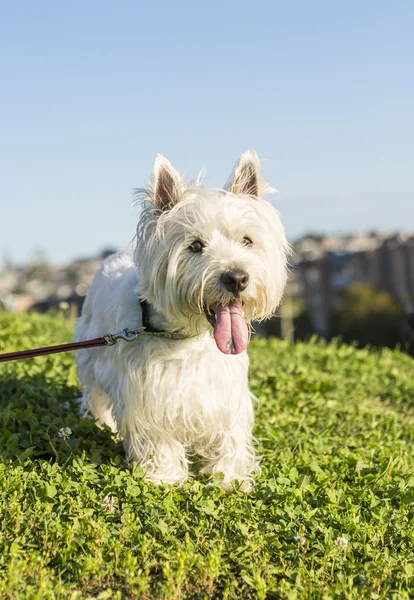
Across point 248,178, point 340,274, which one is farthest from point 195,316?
point 340,274

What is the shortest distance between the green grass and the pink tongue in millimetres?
943

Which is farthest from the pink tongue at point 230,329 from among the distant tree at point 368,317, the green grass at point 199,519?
the distant tree at point 368,317

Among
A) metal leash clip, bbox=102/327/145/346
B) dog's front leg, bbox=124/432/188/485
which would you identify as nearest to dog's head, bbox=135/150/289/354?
metal leash clip, bbox=102/327/145/346

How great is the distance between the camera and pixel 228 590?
367cm

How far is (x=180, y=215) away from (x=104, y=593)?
2213mm

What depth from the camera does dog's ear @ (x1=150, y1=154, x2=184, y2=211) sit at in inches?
182

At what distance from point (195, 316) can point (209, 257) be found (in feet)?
1.34

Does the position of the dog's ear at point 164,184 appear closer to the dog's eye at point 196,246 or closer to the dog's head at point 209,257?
the dog's head at point 209,257

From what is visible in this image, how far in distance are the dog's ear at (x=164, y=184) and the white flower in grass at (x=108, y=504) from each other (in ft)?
5.95

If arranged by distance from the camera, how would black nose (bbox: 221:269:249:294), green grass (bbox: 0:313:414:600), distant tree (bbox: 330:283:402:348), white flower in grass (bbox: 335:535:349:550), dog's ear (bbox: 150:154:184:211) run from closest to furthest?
green grass (bbox: 0:313:414:600) → white flower in grass (bbox: 335:535:349:550) → black nose (bbox: 221:269:249:294) → dog's ear (bbox: 150:154:184:211) → distant tree (bbox: 330:283:402:348)

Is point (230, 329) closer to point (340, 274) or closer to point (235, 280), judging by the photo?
point (235, 280)

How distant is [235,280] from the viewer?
4.29 metres

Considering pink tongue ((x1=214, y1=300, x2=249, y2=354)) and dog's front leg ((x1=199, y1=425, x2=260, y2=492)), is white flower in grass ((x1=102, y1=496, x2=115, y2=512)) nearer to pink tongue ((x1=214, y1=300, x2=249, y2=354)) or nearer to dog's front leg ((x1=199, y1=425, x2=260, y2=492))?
dog's front leg ((x1=199, y1=425, x2=260, y2=492))

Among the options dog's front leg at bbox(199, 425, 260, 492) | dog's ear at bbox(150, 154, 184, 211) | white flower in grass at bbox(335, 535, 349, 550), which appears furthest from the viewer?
dog's front leg at bbox(199, 425, 260, 492)
